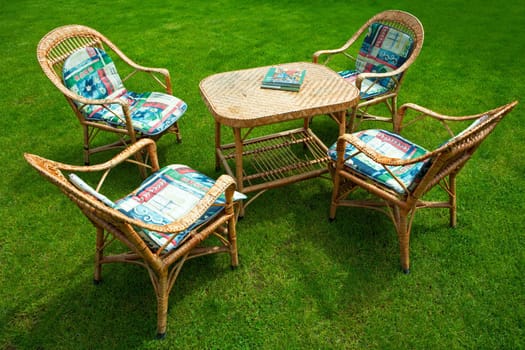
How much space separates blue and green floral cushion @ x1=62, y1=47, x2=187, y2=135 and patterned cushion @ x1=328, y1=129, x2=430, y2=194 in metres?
1.34

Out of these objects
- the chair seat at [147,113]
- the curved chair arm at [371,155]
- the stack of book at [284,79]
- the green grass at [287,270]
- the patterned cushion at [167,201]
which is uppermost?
the stack of book at [284,79]

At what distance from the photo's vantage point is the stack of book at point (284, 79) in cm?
263

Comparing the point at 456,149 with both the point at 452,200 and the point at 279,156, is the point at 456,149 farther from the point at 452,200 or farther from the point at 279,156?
the point at 279,156

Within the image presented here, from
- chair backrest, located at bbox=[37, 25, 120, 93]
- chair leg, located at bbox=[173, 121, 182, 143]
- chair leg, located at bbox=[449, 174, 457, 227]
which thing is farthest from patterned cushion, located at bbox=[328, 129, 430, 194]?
chair backrest, located at bbox=[37, 25, 120, 93]

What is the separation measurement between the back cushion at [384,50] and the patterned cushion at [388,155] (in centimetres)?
98

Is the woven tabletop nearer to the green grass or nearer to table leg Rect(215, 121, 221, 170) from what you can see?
Result: table leg Rect(215, 121, 221, 170)

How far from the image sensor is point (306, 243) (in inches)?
95.7

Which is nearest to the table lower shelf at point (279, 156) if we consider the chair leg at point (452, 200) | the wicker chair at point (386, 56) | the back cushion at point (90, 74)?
the wicker chair at point (386, 56)

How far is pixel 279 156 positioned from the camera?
308cm

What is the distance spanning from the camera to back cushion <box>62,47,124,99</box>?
2.87 metres

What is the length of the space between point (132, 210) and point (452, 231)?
204 centimetres

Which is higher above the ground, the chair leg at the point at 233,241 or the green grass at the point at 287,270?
the chair leg at the point at 233,241

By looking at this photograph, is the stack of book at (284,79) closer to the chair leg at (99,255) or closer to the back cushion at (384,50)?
the back cushion at (384,50)

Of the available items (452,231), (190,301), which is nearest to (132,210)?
(190,301)
